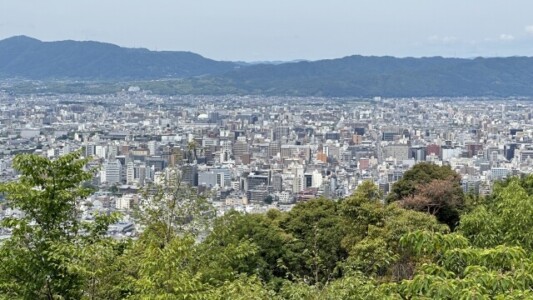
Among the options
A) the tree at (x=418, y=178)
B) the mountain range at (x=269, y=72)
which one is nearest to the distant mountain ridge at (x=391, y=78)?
the mountain range at (x=269, y=72)

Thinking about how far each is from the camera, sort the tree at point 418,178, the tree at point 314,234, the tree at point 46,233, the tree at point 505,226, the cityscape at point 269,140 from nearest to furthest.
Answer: the tree at point 46,233 < the tree at point 505,226 < the tree at point 314,234 < the tree at point 418,178 < the cityscape at point 269,140

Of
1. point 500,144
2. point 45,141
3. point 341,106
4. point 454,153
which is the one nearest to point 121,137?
point 45,141

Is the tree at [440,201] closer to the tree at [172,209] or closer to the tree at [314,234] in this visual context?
the tree at [314,234]

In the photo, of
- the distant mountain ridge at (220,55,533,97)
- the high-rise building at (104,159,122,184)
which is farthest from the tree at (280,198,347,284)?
the distant mountain ridge at (220,55,533,97)

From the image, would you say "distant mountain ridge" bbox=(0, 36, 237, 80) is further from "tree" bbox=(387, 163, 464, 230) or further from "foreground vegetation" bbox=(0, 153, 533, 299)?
"foreground vegetation" bbox=(0, 153, 533, 299)

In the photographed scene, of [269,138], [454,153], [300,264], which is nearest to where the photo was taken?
[300,264]

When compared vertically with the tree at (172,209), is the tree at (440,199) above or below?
below

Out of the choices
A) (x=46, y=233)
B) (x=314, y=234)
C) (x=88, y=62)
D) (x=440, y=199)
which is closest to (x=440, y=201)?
(x=440, y=199)

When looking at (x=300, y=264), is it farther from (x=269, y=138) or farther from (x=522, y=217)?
(x=269, y=138)
